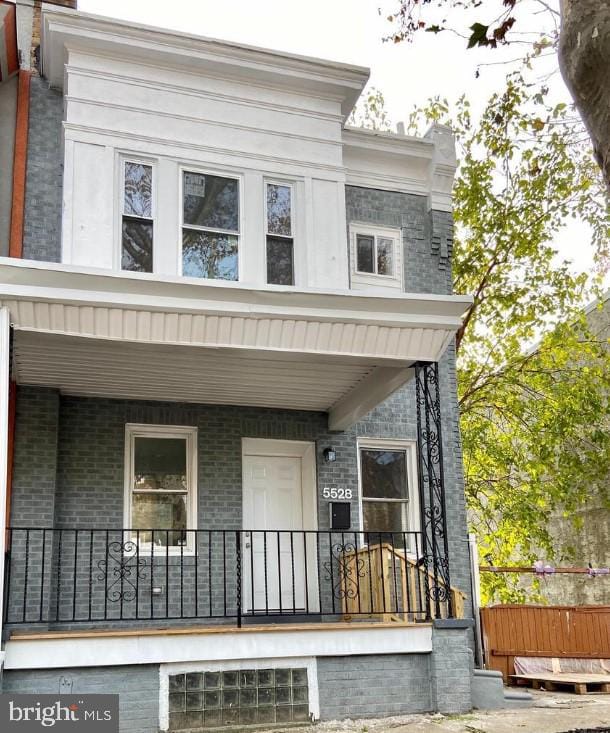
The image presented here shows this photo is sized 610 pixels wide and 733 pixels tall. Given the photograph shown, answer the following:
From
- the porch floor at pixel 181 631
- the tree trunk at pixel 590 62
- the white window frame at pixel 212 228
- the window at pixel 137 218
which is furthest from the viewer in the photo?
the white window frame at pixel 212 228

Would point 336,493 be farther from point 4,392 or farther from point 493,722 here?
point 4,392

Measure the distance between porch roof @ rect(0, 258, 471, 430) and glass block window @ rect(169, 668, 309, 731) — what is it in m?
2.89

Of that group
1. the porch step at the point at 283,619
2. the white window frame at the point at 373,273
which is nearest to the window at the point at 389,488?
the porch step at the point at 283,619

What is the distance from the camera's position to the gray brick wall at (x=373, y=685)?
8031 mm

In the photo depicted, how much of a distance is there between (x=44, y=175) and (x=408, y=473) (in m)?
5.53

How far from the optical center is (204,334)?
804cm

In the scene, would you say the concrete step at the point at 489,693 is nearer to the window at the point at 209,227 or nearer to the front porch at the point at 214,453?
the front porch at the point at 214,453

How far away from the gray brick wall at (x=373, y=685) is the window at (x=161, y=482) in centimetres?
243

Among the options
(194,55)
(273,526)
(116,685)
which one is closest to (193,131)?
(194,55)

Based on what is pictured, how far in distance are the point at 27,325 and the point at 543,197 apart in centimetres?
1078

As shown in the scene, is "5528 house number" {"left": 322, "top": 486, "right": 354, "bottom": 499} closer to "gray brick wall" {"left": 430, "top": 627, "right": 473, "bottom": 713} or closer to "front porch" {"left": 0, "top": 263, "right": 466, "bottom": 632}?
"front porch" {"left": 0, "top": 263, "right": 466, "bottom": 632}

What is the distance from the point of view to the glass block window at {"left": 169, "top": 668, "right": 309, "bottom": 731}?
765 cm

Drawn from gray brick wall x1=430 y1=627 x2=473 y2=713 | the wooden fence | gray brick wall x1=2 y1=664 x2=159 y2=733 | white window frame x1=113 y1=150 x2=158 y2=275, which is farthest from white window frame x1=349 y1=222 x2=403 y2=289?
gray brick wall x1=2 y1=664 x2=159 y2=733

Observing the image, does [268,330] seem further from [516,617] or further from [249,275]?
[516,617]
